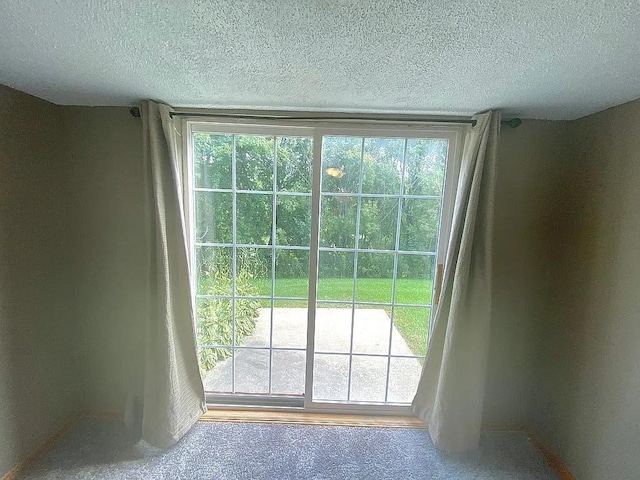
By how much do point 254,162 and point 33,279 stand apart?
1319mm

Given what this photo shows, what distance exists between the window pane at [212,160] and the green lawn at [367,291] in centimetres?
68

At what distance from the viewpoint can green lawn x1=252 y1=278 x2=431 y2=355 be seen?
2090mm

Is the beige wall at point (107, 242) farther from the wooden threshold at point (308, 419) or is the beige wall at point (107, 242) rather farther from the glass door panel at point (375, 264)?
the glass door panel at point (375, 264)

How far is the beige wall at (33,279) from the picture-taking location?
5.09 ft

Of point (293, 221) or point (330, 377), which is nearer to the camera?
point (293, 221)

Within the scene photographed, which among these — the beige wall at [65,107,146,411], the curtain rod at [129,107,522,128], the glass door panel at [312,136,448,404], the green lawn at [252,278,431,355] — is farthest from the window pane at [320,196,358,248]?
the beige wall at [65,107,146,411]

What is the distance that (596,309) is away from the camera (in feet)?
5.28

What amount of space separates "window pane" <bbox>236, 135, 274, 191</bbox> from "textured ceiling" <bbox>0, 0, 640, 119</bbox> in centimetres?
36

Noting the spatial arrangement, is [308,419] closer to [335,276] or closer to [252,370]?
[252,370]

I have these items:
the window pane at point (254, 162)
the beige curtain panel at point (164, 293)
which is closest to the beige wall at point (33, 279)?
the beige curtain panel at point (164, 293)

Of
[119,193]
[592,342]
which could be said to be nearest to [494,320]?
[592,342]

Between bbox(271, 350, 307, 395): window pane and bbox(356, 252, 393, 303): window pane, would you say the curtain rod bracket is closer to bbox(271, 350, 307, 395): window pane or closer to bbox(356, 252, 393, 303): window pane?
bbox(356, 252, 393, 303): window pane

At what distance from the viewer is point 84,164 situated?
6.19 feet

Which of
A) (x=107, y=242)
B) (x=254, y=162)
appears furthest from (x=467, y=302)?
(x=107, y=242)
